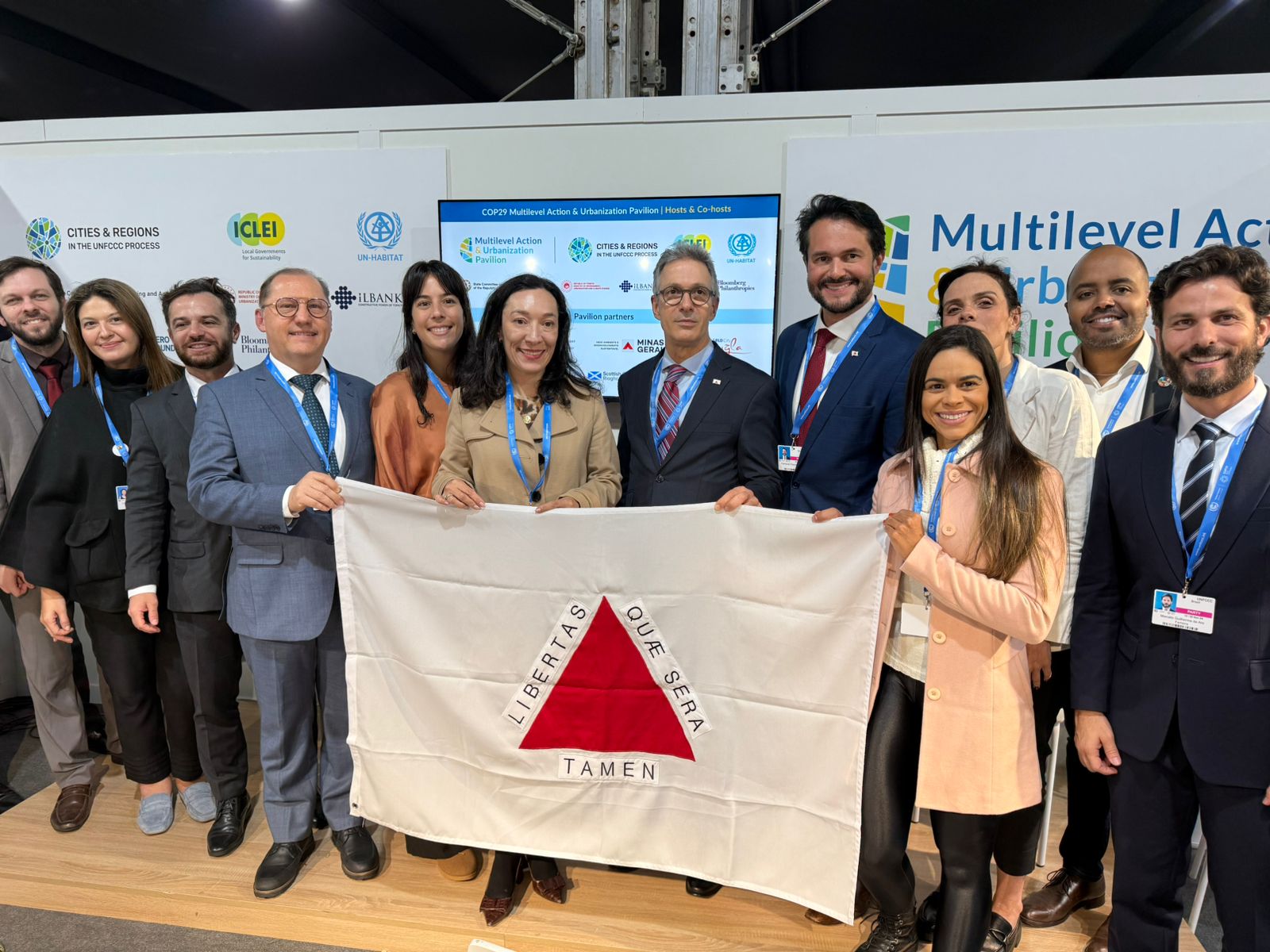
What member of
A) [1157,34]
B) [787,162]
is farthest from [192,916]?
[1157,34]

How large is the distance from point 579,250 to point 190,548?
2.29 metres

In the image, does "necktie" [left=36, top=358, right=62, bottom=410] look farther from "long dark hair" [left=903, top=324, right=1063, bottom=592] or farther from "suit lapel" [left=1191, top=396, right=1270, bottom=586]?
"suit lapel" [left=1191, top=396, right=1270, bottom=586]

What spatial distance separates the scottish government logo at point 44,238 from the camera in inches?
170

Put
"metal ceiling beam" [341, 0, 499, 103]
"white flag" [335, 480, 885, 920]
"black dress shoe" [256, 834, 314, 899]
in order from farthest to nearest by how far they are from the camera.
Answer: "metal ceiling beam" [341, 0, 499, 103] → "black dress shoe" [256, 834, 314, 899] → "white flag" [335, 480, 885, 920]

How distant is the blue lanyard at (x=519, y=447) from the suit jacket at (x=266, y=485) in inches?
21.4

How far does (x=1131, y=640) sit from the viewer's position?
1.73 meters

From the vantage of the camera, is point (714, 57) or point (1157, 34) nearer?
point (714, 57)

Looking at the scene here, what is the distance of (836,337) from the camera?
235cm

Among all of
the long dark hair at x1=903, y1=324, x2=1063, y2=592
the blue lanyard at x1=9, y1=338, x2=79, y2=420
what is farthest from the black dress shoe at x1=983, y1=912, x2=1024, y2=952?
the blue lanyard at x1=9, y1=338, x2=79, y2=420

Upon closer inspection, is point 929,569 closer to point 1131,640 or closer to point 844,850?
point 1131,640

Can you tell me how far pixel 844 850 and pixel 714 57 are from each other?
4.00 metres

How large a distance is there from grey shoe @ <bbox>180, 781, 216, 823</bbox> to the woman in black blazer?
0.05 ft

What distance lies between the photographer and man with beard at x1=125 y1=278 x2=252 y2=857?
2.51 m

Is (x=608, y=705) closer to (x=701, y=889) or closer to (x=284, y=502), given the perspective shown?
(x=701, y=889)
